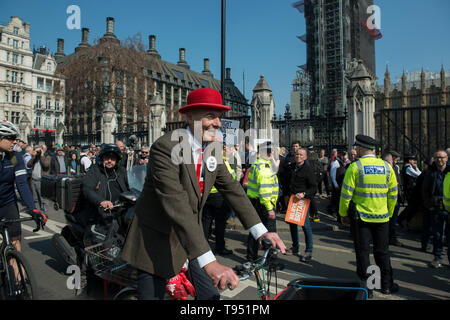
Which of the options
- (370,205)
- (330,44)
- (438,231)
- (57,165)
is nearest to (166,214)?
(370,205)

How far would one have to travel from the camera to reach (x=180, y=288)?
260cm

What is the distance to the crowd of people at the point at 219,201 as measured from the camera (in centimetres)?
204

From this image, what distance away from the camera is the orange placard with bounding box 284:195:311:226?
580 centimetres

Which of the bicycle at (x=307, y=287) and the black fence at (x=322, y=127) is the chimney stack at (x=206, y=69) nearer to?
the black fence at (x=322, y=127)

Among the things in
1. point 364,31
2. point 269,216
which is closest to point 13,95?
point 364,31

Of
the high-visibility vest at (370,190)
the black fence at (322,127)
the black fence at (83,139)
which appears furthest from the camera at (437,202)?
the black fence at (83,139)

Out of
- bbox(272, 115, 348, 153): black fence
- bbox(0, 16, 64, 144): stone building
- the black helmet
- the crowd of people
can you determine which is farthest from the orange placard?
bbox(0, 16, 64, 144): stone building

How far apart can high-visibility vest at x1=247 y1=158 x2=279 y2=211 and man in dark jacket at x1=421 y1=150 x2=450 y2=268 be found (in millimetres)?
2836

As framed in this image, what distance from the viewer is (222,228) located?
20.4 feet

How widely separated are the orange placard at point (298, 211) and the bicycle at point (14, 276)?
13.2 feet

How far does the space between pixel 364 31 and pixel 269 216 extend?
187 ft

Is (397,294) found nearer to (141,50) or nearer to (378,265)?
(378,265)

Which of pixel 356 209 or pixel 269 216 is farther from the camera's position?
pixel 269 216

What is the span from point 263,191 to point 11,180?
3.67 meters
